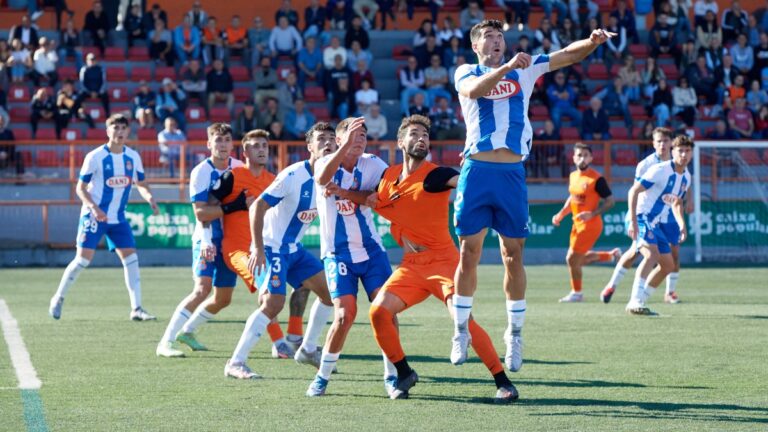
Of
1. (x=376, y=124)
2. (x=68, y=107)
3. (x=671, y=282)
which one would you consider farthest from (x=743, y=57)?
(x=671, y=282)

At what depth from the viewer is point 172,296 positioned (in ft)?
58.1

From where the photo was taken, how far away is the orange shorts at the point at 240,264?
35.0 ft

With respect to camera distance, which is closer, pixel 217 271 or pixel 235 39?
pixel 217 271

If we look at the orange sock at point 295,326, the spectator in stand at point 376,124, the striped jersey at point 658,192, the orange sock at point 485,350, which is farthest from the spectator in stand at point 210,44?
the orange sock at point 485,350

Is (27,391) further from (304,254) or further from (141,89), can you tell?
(141,89)

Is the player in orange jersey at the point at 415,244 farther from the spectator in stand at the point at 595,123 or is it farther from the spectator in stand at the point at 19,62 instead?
the spectator in stand at the point at 19,62

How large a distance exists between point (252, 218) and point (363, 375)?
165cm

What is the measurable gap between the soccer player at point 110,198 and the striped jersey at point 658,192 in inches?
232

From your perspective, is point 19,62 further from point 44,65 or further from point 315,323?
point 315,323

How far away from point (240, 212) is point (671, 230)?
628 centimetres

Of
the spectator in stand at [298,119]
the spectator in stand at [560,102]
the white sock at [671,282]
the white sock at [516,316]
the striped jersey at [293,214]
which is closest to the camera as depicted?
the white sock at [516,316]

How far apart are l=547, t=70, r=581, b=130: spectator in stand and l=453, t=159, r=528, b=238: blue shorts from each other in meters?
21.0

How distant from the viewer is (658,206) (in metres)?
15.0

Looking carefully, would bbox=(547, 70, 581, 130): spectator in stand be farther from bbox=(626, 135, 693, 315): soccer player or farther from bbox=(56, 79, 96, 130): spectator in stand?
bbox=(626, 135, 693, 315): soccer player
